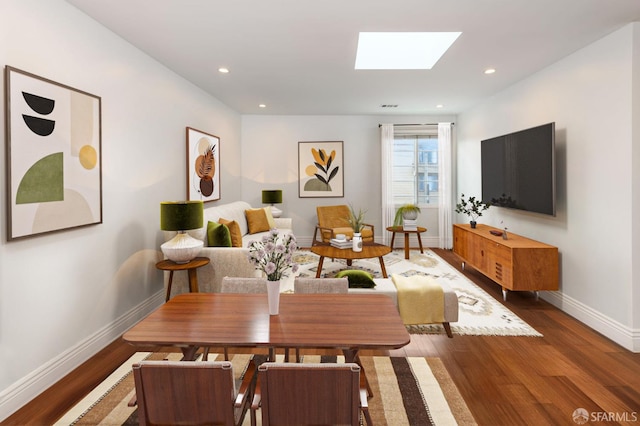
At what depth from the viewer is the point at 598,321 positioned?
10.3 feet

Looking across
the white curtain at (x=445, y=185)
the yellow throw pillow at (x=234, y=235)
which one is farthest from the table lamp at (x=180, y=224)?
the white curtain at (x=445, y=185)

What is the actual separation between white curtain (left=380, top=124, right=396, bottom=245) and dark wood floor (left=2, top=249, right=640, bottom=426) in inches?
145

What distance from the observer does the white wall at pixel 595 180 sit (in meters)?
2.84

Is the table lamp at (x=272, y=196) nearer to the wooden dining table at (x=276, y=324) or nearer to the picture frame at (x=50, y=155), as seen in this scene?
the picture frame at (x=50, y=155)

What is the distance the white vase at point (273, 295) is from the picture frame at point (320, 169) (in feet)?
16.9

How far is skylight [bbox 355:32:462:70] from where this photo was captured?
377 centimetres

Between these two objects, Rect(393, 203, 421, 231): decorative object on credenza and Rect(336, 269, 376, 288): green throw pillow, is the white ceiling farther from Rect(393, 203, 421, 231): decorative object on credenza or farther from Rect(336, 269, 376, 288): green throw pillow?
Rect(393, 203, 421, 231): decorative object on credenza

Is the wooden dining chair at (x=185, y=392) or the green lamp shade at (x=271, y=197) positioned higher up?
the green lamp shade at (x=271, y=197)

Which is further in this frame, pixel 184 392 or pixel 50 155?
pixel 50 155

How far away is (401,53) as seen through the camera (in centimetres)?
391

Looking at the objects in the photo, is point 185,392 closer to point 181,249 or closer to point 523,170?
point 181,249

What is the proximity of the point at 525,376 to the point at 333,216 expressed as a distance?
4296 mm

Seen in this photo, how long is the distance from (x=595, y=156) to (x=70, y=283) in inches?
178

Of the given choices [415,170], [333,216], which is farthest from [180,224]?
[415,170]
